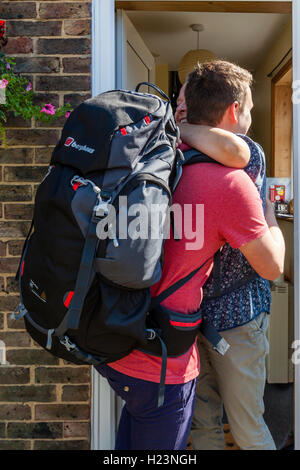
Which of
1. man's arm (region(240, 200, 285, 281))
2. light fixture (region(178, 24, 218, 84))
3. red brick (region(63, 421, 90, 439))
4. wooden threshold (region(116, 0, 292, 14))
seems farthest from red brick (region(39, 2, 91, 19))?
light fixture (region(178, 24, 218, 84))

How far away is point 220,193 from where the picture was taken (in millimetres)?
1443

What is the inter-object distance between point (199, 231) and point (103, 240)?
13.0 inches

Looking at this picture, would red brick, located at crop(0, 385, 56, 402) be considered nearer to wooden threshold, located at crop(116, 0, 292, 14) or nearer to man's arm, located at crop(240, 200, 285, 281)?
man's arm, located at crop(240, 200, 285, 281)

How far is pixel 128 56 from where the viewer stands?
269cm

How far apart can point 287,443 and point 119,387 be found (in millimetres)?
1740

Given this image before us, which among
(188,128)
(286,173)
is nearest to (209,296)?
(188,128)

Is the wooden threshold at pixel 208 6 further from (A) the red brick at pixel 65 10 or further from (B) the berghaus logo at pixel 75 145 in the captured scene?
(B) the berghaus logo at pixel 75 145

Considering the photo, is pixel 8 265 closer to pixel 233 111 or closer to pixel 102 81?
pixel 102 81

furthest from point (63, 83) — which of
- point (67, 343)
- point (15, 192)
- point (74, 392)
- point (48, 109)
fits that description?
point (74, 392)

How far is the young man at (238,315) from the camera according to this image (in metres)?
1.64

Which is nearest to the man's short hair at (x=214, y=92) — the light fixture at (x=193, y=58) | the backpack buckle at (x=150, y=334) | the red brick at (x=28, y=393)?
the backpack buckle at (x=150, y=334)

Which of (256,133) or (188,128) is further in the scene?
(256,133)

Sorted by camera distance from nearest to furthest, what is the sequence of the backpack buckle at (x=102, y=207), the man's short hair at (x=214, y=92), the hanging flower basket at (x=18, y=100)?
the backpack buckle at (x=102, y=207)
the man's short hair at (x=214, y=92)
the hanging flower basket at (x=18, y=100)
